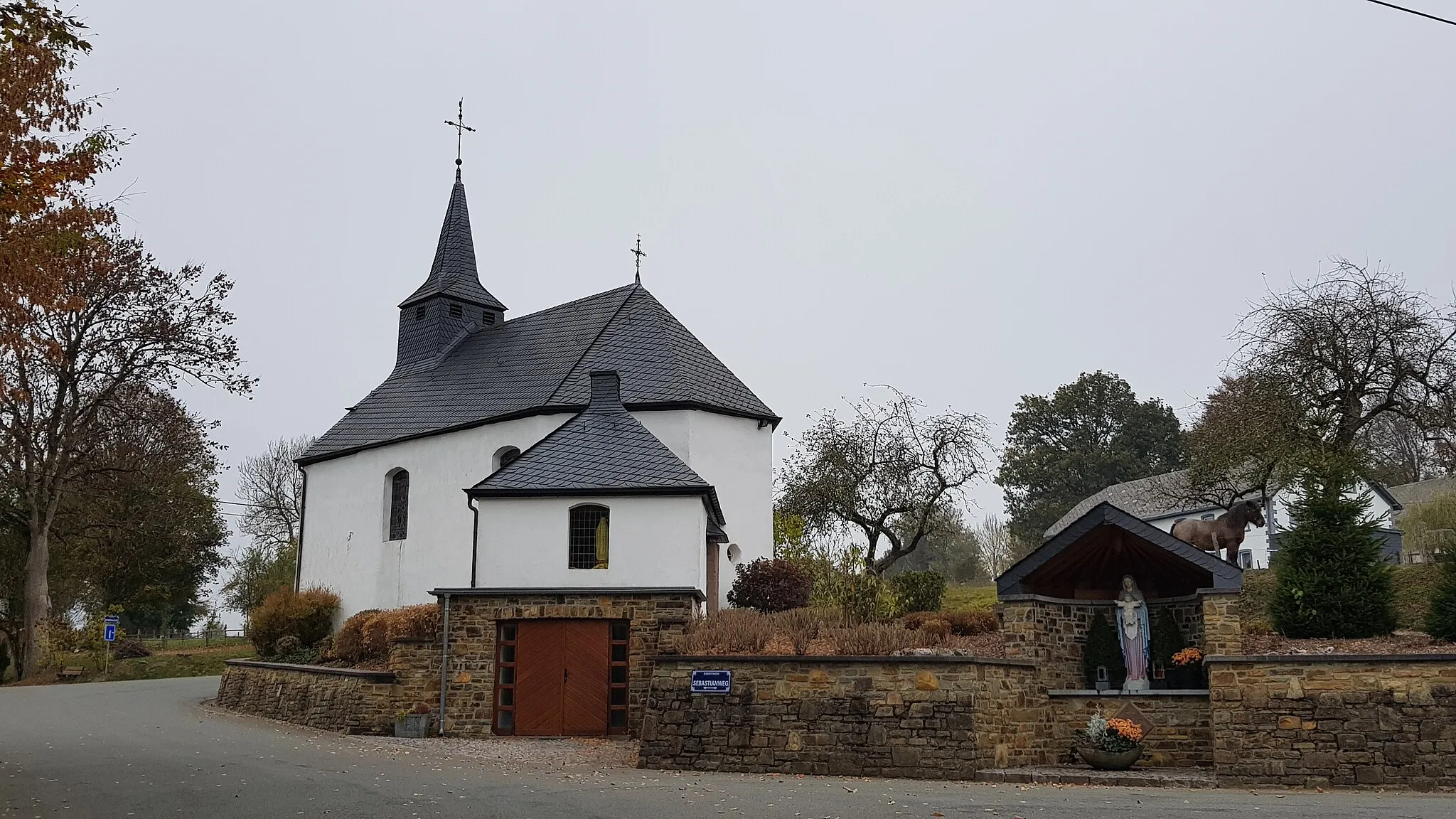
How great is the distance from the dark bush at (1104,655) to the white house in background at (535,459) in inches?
269

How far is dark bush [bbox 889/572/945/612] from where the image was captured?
23312 millimetres

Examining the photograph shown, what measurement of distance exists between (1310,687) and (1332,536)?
126 inches

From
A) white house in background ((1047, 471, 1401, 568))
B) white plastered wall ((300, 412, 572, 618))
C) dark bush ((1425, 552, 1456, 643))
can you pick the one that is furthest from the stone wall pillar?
white plastered wall ((300, 412, 572, 618))

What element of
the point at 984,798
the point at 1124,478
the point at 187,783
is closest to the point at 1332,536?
the point at 984,798

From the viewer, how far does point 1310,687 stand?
1381 centimetres

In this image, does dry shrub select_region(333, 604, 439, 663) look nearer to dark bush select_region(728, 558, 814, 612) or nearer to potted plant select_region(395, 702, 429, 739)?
potted plant select_region(395, 702, 429, 739)

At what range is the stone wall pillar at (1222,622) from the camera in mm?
15156

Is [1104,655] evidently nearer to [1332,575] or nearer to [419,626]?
[1332,575]

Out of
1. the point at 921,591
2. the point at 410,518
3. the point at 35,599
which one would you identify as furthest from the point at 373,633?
the point at 35,599

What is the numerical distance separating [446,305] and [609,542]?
708 inches

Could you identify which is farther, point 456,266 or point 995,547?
point 995,547

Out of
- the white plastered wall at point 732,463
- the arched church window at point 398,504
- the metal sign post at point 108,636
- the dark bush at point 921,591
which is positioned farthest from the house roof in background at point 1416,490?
the metal sign post at point 108,636

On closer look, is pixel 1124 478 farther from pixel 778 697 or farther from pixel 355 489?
pixel 778 697

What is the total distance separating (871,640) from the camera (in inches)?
621
